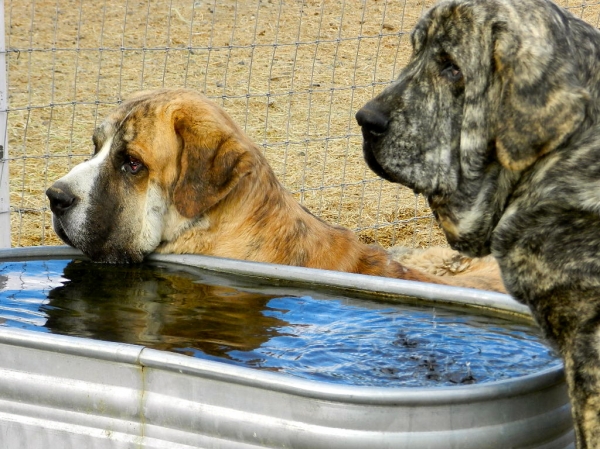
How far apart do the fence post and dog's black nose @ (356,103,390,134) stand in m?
4.37

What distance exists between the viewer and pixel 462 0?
3.48 meters

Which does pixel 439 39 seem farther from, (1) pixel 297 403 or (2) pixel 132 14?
(2) pixel 132 14

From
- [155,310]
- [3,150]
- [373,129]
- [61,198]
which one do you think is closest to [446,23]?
[373,129]

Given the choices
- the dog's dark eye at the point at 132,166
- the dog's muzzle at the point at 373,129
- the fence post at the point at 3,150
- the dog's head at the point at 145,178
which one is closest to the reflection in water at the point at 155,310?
the dog's head at the point at 145,178

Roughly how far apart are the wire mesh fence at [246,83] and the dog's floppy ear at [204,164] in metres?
2.71

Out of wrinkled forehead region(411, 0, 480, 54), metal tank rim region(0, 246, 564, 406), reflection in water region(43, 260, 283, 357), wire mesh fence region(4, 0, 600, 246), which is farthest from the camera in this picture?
wire mesh fence region(4, 0, 600, 246)

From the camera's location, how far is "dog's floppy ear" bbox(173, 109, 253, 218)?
202 inches

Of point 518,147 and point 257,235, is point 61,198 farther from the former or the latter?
point 518,147

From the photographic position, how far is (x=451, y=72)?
11.5 feet

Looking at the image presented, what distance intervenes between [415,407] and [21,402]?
54.4 inches

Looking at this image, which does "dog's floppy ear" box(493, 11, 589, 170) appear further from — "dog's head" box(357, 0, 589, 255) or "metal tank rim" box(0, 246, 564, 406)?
"metal tank rim" box(0, 246, 564, 406)

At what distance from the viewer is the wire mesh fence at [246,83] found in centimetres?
941

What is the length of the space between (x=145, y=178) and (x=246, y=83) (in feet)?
26.5

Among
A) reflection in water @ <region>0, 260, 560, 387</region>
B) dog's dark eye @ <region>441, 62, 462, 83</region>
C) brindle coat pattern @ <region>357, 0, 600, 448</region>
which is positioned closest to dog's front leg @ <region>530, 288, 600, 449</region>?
brindle coat pattern @ <region>357, 0, 600, 448</region>
